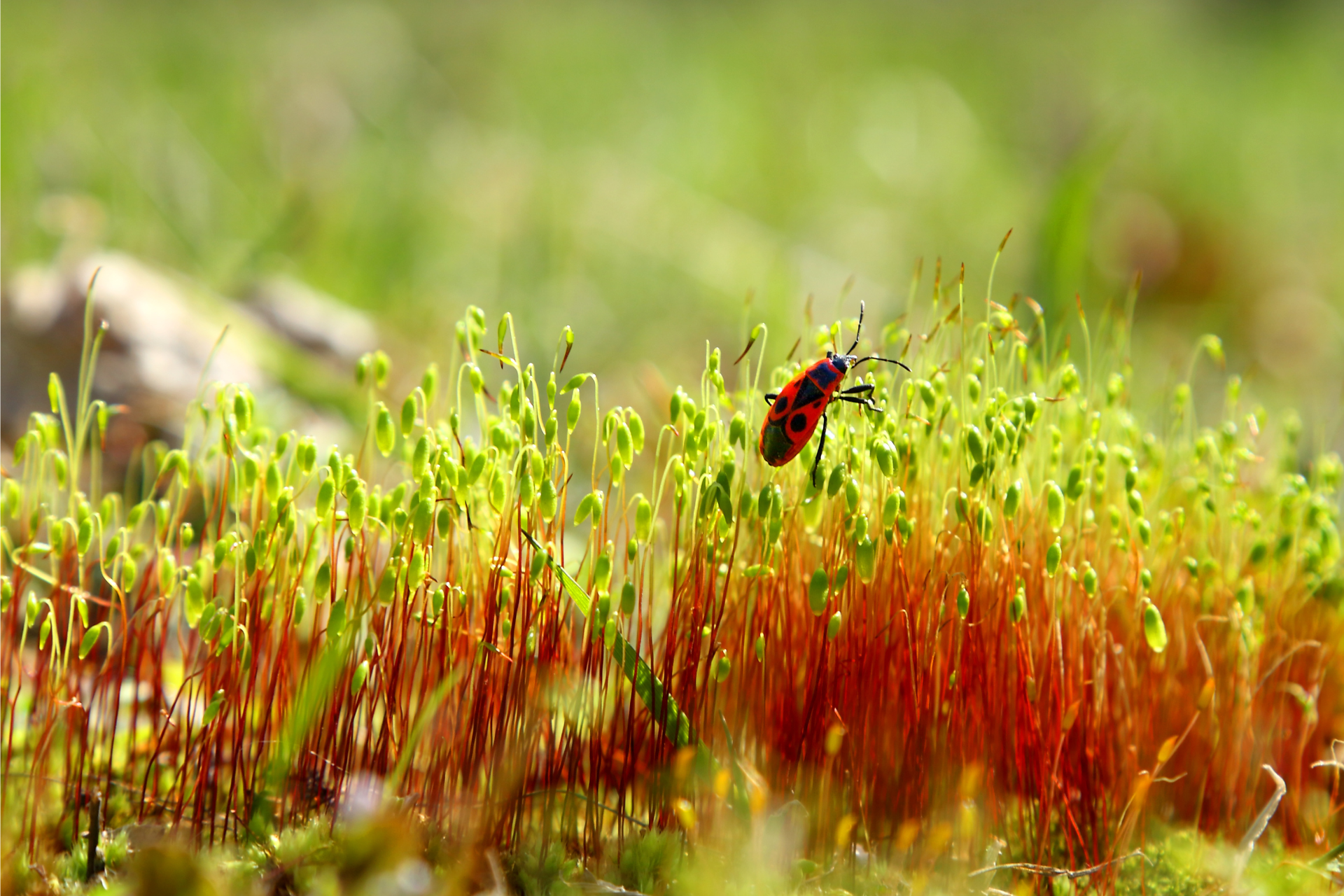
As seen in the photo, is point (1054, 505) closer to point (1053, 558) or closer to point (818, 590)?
point (1053, 558)

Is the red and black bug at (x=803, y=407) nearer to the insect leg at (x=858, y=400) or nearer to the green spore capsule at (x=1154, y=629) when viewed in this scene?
the insect leg at (x=858, y=400)

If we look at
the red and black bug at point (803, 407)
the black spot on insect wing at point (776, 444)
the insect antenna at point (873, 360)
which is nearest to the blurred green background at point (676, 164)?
the insect antenna at point (873, 360)

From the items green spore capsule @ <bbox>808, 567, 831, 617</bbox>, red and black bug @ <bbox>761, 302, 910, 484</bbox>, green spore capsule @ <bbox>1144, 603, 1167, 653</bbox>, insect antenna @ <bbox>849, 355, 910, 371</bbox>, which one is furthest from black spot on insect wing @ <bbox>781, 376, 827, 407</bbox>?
green spore capsule @ <bbox>1144, 603, 1167, 653</bbox>

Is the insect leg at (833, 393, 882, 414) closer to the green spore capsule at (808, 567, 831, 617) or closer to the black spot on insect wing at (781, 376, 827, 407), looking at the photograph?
the black spot on insect wing at (781, 376, 827, 407)

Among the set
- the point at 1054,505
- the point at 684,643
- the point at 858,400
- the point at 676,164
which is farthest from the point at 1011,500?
the point at 676,164

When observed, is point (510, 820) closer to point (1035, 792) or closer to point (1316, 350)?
point (1035, 792)
